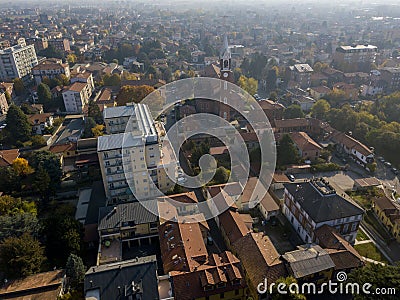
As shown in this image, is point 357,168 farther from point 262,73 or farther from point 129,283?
point 262,73

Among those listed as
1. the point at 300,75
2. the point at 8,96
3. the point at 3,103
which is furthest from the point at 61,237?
the point at 300,75

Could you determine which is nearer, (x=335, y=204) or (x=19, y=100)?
(x=335, y=204)

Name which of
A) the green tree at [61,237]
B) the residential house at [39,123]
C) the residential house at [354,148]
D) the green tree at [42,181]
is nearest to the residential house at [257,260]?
the green tree at [61,237]

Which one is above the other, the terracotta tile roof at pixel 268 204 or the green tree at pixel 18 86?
the green tree at pixel 18 86

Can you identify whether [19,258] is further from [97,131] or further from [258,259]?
[97,131]

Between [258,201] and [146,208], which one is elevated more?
[146,208]

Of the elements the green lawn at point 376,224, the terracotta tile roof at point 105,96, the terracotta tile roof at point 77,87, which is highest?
the terracotta tile roof at point 77,87

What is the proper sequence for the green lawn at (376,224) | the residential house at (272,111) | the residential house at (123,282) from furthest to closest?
1. the residential house at (272,111)
2. the green lawn at (376,224)
3. the residential house at (123,282)

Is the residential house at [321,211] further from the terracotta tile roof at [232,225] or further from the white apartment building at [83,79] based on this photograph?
the white apartment building at [83,79]

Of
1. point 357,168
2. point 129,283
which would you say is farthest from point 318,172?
point 129,283
